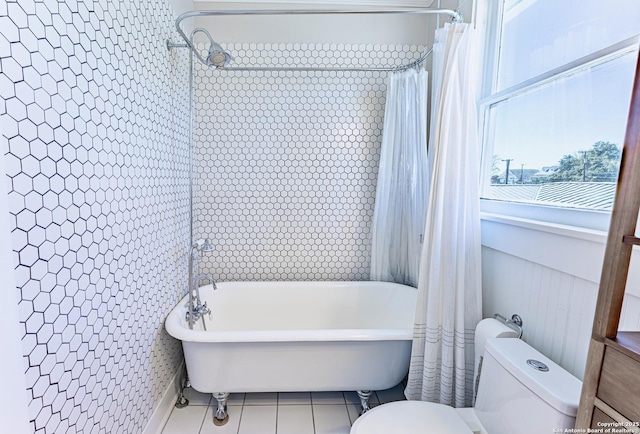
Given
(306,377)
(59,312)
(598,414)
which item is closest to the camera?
(598,414)

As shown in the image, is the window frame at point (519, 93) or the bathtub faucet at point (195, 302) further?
the bathtub faucet at point (195, 302)

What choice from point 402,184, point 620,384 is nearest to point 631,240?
point 620,384

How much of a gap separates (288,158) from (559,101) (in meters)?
1.60

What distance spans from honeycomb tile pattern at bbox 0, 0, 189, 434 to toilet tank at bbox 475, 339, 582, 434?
4.70 feet

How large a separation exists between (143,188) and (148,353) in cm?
83

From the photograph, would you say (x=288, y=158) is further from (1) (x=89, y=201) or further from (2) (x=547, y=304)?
(2) (x=547, y=304)

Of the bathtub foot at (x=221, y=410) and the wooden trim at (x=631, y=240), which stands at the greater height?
the wooden trim at (x=631, y=240)

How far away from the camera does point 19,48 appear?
79 centimetres

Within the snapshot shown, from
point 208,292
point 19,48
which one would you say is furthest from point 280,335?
point 19,48

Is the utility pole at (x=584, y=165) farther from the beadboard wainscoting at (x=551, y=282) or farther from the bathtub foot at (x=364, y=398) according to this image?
the bathtub foot at (x=364, y=398)

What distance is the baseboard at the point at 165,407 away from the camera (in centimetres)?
156

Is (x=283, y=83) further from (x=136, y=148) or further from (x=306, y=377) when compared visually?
(x=306, y=377)

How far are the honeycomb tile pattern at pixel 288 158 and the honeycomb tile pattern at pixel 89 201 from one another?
0.52 m

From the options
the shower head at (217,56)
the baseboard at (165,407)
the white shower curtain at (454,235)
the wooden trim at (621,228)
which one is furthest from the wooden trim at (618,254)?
the baseboard at (165,407)
